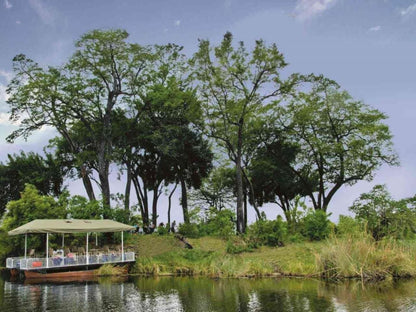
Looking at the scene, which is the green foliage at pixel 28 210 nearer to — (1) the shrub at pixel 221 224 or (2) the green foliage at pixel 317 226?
Answer: (1) the shrub at pixel 221 224

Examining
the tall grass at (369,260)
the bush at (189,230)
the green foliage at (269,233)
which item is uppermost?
the bush at (189,230)

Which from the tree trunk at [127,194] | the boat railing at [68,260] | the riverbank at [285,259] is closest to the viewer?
the riverbank at [285,259]

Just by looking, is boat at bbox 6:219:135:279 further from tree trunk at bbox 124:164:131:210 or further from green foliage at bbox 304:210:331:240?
green foliage at bbox 304:210:331:240

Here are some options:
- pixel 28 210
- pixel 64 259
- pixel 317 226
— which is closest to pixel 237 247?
pixel 317 226

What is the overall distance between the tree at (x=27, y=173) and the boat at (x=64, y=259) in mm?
20991

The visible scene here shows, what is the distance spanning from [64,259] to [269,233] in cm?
1425

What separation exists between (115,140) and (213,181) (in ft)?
61.0

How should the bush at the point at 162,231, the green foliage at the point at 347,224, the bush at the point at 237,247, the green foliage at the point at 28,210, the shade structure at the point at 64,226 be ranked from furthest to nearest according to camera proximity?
the bush at the point at 162,231 → the green foliage at the point at 28,210 → the bush at the point at 237,247 → the shade structure at the point at 64,226 → the green foliage at the point at 347,224

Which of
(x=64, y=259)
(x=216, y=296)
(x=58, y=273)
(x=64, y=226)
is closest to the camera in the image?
(x=216, y=296)

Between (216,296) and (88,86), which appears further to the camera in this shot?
(88,86)

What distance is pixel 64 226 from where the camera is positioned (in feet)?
94.8

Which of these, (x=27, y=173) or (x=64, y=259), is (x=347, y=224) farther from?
(x=27, y=173)

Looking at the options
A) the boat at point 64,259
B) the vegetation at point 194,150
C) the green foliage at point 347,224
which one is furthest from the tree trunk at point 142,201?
the green foliage at point 347,224

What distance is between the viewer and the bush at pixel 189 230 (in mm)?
36625
